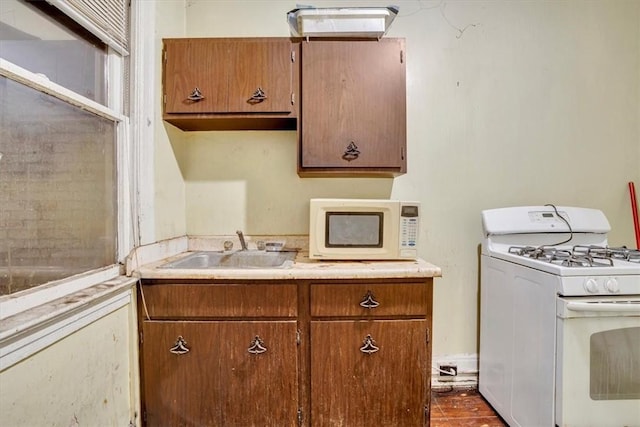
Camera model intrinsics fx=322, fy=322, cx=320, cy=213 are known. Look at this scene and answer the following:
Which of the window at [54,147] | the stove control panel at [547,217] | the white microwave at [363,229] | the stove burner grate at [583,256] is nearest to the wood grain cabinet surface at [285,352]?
the white microwave at [363,229]

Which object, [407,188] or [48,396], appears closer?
[48,396]

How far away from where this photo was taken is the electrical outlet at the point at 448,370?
1.93 meters

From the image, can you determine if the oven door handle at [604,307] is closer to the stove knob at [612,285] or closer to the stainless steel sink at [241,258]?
the stove knob at [612,285]

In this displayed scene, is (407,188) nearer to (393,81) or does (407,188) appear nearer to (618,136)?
(393,81)

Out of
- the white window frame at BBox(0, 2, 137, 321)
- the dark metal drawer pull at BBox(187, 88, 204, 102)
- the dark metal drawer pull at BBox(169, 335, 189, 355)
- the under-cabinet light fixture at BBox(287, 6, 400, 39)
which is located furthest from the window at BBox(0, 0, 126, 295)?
the under-cabinet light fixture at BBox(287, 6, 400, 39)

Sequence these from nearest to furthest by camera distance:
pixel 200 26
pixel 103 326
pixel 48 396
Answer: pixel 48 396
pixel 103 326
pixel 200 26

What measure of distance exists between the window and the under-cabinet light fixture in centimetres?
84

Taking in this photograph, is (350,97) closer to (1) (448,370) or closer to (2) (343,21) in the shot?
(2) (343,21)

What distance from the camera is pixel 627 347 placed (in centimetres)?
128

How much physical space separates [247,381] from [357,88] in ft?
4.71

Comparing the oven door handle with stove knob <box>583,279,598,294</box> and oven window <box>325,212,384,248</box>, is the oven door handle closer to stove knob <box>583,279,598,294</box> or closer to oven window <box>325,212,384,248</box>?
stove knob <box>583,279,598,294</box>

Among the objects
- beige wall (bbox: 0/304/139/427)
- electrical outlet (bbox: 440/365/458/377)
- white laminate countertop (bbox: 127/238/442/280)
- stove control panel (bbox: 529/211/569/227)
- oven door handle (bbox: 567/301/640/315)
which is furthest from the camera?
electrical outlet (bbox: 440/365/458/377)

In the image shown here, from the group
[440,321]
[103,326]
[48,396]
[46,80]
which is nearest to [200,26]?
[46,80]

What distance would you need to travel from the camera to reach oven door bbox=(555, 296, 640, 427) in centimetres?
124
